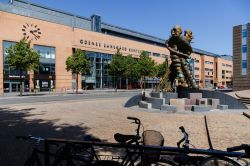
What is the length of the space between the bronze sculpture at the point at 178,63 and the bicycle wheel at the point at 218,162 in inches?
655

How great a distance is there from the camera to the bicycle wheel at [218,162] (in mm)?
3244

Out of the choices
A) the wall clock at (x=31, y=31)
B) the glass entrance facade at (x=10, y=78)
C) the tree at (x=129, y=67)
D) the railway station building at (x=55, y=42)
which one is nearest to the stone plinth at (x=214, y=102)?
the railway station building at (x=55, y=42)

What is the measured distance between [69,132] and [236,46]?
144 feet

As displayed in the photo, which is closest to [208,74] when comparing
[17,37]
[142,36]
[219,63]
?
[219,63]

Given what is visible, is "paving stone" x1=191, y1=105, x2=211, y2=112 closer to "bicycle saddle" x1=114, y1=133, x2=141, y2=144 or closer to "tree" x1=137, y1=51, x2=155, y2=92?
"bicycle saddle" x1=114, y1=133, x2=141, y2=144

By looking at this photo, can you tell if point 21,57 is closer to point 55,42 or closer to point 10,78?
point 10,78

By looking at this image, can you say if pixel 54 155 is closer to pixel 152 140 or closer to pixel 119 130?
pixel 152 140

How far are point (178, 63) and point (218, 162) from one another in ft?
56.3

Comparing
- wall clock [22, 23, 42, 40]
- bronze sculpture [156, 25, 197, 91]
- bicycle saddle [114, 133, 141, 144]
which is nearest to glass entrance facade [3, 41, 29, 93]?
wall clock [22, 23, 42, 40]

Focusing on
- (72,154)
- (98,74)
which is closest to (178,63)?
(72,154)

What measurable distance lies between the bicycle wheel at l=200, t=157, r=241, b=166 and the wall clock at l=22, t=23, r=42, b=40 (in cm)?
4915

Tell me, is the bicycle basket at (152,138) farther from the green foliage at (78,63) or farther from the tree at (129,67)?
the tree at (129,67)

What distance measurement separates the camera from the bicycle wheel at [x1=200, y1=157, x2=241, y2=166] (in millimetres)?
3244

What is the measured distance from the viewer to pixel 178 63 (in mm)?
20094
